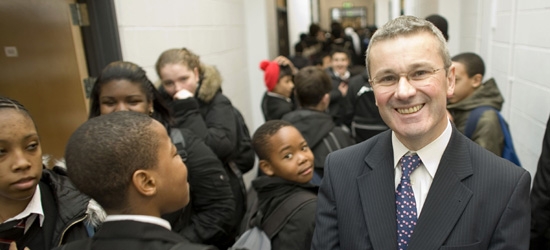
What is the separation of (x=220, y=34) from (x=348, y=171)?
3016mm

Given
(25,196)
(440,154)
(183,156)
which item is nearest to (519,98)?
(440,154)

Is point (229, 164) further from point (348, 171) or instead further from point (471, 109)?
point (471, 109)

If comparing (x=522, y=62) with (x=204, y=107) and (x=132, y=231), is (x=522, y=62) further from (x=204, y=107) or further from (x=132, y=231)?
(x=132, y=231)

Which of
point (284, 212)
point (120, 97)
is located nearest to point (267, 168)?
point (284, 212)

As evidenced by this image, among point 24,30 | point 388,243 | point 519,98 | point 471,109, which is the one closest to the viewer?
point 388,243

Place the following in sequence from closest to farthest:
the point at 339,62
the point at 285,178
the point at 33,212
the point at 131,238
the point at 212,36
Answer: the point at 131,238 < the point at 33,212 < the point at 285,178 < the point at 212,36 < the point at 339,62

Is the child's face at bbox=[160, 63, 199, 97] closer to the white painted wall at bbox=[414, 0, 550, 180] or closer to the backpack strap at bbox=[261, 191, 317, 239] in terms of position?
the backpack strap at bbox=[261, 191, 317, 239]

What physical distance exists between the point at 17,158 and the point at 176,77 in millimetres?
1098

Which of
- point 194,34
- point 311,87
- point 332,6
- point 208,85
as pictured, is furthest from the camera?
point 332,6

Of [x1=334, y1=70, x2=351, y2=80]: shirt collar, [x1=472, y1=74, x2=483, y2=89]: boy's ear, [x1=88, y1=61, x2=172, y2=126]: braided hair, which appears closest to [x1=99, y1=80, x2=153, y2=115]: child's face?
[x1=88, y1=61, x2=172, y2=126]: braided hair

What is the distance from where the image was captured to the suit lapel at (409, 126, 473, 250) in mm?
1029

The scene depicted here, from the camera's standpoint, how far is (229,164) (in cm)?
234

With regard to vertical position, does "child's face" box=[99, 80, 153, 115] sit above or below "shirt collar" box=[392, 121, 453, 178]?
above

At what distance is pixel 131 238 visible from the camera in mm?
959
